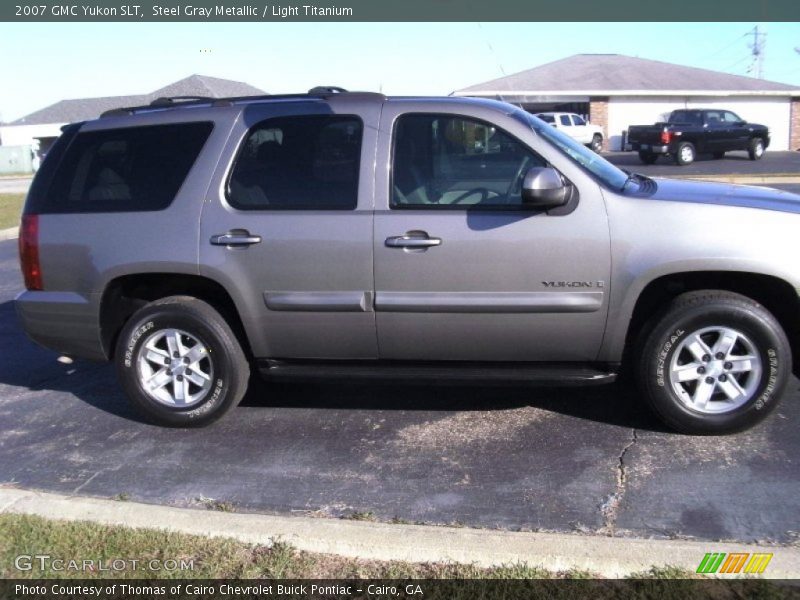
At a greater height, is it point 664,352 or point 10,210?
point 10,210

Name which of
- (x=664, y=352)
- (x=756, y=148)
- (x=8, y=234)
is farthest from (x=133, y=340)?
(x=756, y=148)

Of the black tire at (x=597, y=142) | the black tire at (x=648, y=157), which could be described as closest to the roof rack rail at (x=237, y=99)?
the black tire at (x=648, y=157)

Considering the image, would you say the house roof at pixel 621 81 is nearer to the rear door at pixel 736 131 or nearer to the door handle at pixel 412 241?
the rear door at pixel 736 131

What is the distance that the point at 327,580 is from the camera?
309 cm

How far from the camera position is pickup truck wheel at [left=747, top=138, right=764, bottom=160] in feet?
93.4

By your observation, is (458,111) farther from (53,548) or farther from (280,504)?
(53,548)

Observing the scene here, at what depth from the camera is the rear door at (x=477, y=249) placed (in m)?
4.23

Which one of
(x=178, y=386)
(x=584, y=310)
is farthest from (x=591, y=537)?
(x=178, y=386)

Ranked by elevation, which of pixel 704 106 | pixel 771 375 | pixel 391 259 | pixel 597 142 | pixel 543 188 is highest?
pixel 704 106

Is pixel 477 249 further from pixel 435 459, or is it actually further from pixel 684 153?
pixel 684 153

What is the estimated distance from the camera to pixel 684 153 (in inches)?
1070

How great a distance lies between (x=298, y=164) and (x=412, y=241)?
86 centimetres

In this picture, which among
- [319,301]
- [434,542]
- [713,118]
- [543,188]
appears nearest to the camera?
[434,542]

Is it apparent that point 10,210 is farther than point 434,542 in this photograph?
Yes
